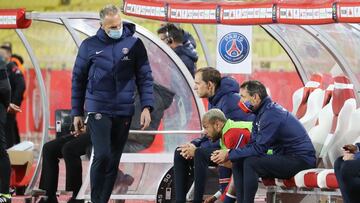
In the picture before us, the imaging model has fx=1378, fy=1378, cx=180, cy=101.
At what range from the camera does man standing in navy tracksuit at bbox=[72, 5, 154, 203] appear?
40.5 ft

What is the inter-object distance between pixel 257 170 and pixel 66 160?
277 cm

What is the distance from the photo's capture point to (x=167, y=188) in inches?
560

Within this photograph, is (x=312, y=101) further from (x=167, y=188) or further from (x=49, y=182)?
(x=49, y=182)

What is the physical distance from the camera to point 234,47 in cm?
1452

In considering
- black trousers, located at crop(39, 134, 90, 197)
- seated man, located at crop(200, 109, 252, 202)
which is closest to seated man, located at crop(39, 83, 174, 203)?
black trousers, located at crop(39, 134, 90, 197)

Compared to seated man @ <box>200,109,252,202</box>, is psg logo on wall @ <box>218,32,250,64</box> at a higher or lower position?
higher

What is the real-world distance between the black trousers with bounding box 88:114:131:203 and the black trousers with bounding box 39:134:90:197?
1666mm

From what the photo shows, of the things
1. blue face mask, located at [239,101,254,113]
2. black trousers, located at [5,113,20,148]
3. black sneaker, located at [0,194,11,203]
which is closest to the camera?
blue face mask, located at [239,101,254,113]

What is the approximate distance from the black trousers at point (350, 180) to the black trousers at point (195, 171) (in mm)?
1687

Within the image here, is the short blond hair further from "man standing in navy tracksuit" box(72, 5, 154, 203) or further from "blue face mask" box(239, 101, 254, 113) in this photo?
"man standing in navy tracksuit" box(72, 5, 154, 203)

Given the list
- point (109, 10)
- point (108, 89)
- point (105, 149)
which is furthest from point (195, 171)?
point (109, 10)

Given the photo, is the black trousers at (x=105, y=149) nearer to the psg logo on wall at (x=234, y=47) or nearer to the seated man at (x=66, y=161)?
the seated man at (x=66, y=161)

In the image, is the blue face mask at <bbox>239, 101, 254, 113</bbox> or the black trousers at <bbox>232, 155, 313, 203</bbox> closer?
the black trousers at <bbox>232, 155, 313, 203</bbox>

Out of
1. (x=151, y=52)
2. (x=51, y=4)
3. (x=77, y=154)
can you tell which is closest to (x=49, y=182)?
(x=77, y=154)
